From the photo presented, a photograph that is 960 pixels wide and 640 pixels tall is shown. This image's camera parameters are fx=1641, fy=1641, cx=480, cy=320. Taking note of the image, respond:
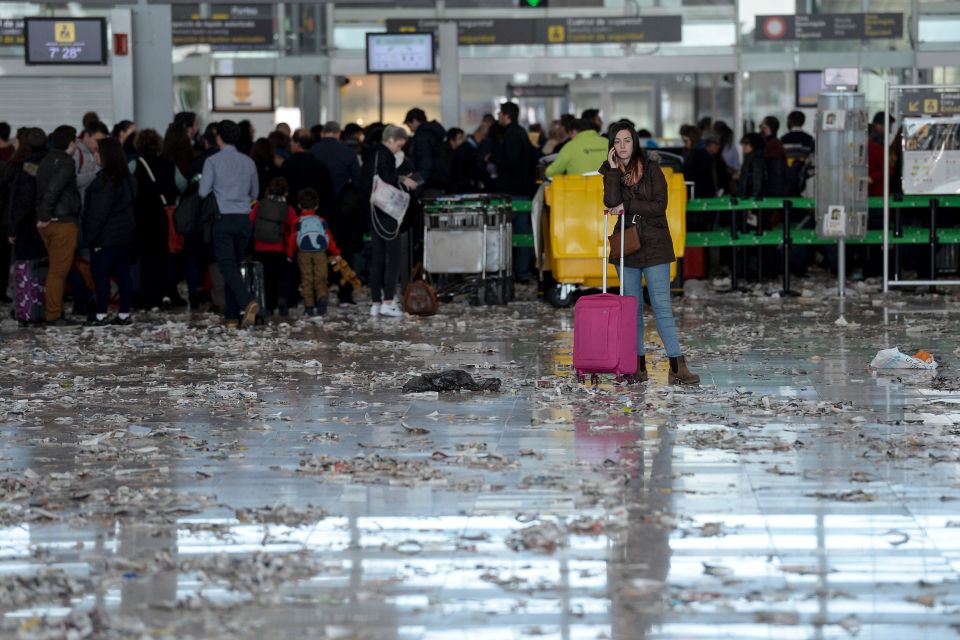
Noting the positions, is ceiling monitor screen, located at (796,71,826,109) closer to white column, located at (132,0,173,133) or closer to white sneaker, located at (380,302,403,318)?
white column, located at (132,0,173,133)

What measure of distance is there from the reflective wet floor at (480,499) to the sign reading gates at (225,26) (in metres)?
19.6

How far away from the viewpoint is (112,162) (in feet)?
49.6

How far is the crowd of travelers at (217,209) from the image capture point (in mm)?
15086

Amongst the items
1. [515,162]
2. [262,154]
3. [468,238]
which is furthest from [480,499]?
[515,162]

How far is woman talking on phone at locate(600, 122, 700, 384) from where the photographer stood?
34.8 feet

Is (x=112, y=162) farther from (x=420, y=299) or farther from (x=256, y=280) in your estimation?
(x=420, y=299)

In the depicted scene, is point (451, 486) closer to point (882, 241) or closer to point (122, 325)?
point (122, 325)

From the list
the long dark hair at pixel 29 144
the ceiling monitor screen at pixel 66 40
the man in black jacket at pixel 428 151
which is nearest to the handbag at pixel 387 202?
the man in black jacket at pixel 428 151

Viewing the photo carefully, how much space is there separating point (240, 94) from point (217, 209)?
1094 centimetres

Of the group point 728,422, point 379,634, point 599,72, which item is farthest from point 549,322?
point 599,72

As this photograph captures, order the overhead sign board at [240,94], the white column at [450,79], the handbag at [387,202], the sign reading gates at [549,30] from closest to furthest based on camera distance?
1. the handbag at [387,202]
2. the white column at [450,79]
3. the overhead sign board at [240,94]
4. the sign reading gates at [549,30]

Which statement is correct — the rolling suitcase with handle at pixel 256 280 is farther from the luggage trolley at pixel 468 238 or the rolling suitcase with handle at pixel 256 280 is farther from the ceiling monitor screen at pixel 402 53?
the ceiling monitor screen at pixel 402 53

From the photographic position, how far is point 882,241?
58.1 feet

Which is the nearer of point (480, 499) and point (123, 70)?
point (480, 499)
